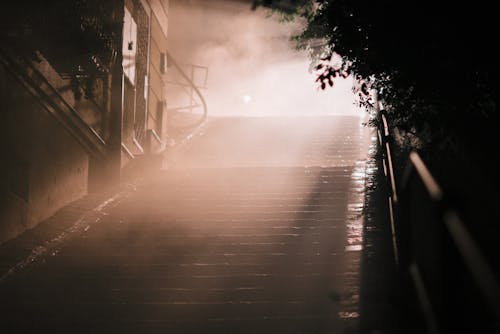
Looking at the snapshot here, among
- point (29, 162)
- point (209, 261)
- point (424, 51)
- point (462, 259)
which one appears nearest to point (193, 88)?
point (29, 162)

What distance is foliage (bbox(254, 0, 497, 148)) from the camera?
18.9ft

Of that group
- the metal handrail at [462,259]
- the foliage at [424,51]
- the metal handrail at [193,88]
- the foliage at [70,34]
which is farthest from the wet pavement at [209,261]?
the metal handrail at [193,88]

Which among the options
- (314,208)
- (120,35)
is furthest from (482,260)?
(120,35)

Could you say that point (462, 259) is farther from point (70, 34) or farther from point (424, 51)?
point (70, 34)

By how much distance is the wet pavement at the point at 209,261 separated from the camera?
16.8 feet

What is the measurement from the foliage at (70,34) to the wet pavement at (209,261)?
241 cm

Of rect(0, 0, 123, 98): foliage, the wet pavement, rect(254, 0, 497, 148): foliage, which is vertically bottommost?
the wet pavement

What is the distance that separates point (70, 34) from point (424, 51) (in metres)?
5.58

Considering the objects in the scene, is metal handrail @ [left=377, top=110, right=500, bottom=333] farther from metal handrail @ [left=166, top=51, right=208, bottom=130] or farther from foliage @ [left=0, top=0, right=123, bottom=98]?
metal handrail @ [left=166, top=51, right=208, bottom=130]

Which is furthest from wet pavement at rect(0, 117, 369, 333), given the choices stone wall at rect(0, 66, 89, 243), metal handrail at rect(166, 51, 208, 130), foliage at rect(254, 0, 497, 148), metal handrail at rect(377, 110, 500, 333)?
metal handrail at rect(166, 51, 208, 130)

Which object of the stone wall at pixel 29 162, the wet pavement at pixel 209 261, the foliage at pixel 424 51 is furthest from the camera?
the stone wall at pixel 29 162

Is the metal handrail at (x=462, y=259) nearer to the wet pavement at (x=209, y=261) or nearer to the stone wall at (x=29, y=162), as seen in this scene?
the wet pavement at (x=209, y=261)

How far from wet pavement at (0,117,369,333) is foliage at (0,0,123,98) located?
2413 millimetres

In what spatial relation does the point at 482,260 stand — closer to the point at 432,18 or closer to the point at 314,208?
the point at 432,18
